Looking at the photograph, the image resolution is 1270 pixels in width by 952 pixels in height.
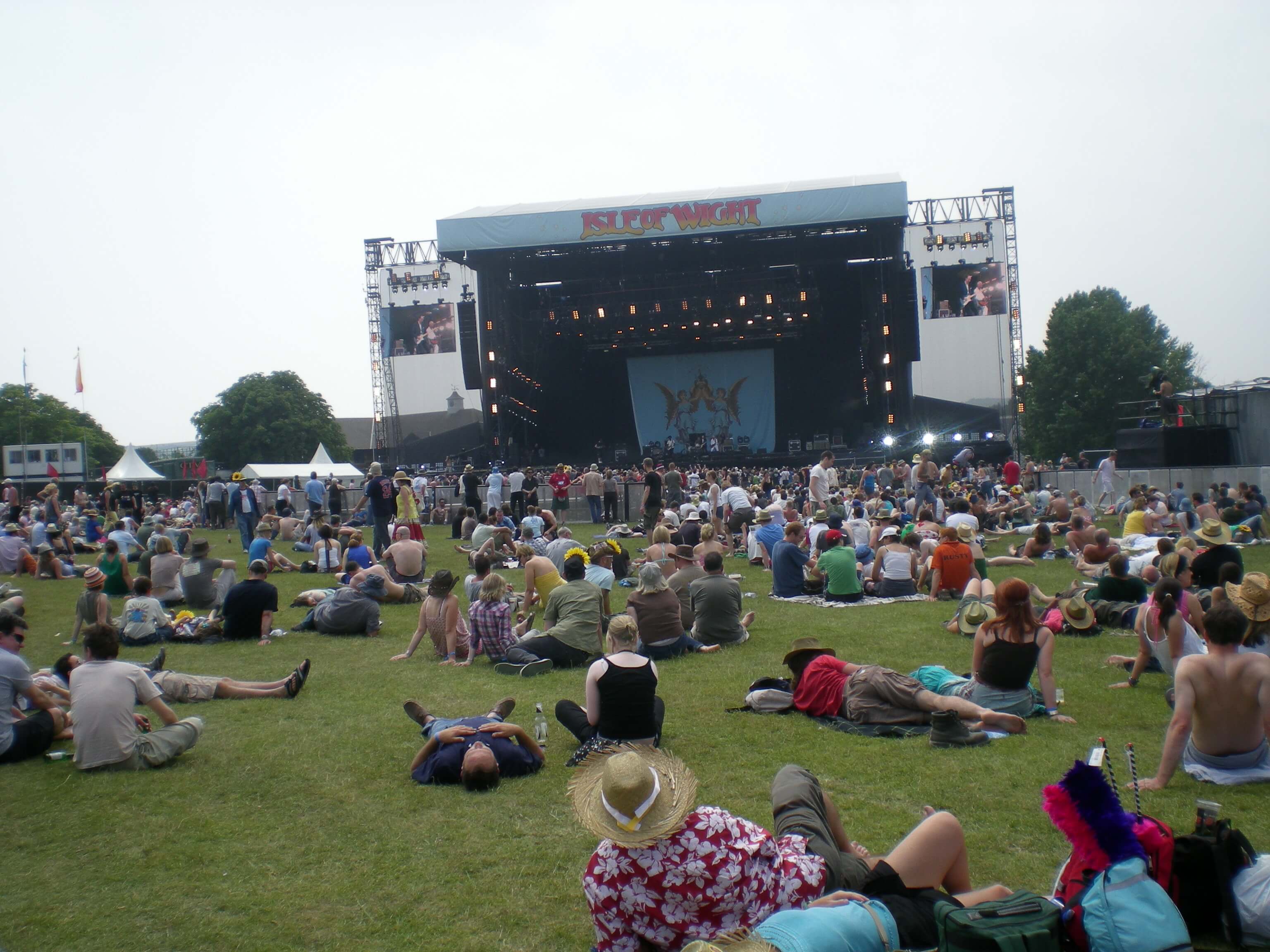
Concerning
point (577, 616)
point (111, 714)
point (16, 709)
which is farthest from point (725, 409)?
point (111, 714)

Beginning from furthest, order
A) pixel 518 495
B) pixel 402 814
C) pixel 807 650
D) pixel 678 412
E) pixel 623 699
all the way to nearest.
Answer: pixel 678 412 → pixel 518 495 → pixel 807 650 → pixel 623 699 → pixel 402 814

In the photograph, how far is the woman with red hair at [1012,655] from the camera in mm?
5453

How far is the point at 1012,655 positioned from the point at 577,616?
Answer: 3518 mm

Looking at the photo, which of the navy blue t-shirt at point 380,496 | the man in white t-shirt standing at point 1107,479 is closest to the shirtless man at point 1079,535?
the man in white t-shirt standing at point 1107,479

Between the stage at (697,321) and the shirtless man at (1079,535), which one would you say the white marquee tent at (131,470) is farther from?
the shirtless man at (1079,535)

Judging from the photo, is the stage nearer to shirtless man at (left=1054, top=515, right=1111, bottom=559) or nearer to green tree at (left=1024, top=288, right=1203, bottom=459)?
green tree at (left=1024, top=288, right=1203, bottom=459)

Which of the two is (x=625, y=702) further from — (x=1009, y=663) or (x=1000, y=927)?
(x=1000, y=927)

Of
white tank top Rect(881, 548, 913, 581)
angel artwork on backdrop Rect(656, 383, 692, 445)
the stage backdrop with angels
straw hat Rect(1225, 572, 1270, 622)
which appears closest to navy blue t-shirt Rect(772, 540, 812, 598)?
white tank top Rect(881, 548, 913, 581)

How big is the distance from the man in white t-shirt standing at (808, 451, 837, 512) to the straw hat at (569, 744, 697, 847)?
13727 millimetres

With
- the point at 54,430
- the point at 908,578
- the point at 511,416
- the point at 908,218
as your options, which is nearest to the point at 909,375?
the point at 908,218

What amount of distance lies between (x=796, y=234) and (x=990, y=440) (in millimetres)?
9088

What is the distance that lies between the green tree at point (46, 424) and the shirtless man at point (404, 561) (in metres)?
52.9

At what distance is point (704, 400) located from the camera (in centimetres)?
3806

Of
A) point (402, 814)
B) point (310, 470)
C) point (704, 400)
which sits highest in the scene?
point (704, 400)
